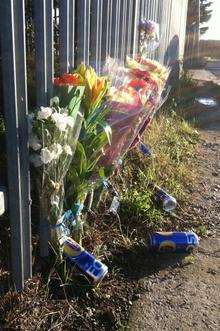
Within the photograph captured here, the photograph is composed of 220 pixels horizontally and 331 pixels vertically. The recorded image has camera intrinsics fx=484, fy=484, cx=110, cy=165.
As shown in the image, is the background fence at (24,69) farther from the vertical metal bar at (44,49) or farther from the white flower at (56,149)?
the white flower at (56,149)

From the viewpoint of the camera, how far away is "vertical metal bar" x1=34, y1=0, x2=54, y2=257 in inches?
98.2

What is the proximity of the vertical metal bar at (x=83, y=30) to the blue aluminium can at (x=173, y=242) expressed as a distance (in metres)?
1.33

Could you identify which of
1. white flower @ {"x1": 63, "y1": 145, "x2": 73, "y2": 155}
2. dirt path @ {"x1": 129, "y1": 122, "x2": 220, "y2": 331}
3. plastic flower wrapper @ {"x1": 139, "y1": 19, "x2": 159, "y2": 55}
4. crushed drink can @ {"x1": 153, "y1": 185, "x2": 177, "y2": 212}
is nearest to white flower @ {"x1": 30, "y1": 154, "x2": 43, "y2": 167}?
white flower @ {"x1": 63, "y1": 145, "x2": 73, "y2": 155}

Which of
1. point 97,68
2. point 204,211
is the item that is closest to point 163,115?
point 204,211

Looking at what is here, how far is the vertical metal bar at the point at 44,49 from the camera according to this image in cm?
249

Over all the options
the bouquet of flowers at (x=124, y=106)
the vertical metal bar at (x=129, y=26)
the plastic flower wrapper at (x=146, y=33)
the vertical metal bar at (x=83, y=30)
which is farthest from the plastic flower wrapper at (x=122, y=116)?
the plastic flower wrapper at (x=146, y=33)

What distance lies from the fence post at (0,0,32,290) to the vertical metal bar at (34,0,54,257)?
23 centimetres

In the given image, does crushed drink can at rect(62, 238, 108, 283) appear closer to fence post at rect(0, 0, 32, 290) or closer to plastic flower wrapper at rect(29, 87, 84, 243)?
plastic flower wrapper at rect(29, 87, 84, 243)

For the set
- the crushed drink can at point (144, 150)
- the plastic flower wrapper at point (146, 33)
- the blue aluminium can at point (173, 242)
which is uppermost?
the plastic flower wrapper at point (146, 33)

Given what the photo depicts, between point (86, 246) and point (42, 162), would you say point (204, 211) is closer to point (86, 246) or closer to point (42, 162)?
point (86, 246)

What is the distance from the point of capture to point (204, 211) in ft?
14.0

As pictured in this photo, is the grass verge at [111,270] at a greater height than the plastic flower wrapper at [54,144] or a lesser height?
lesser

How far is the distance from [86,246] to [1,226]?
595mm

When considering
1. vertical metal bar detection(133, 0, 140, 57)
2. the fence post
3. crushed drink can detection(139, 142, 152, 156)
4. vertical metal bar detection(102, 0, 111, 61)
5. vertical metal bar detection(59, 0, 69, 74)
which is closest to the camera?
Answer: the fence post
